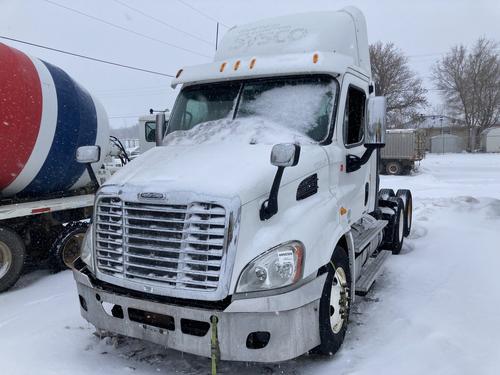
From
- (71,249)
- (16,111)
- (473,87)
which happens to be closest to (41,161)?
(16,111)

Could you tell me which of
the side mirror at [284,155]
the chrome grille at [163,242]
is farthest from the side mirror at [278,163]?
the chrome grille at [163,242]

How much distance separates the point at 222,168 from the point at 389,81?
45.4m

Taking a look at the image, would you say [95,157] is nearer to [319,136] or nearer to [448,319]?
[319,136]

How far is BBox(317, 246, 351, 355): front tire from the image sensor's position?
3.61 meters

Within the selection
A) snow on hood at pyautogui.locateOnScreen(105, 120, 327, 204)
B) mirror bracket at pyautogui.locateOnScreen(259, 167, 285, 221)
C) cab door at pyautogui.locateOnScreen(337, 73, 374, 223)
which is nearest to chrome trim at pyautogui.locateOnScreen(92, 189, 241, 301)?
snow on hood at pyautogui.locateOnScreen(105, 120, 327, 204)

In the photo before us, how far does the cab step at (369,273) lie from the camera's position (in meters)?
4.56

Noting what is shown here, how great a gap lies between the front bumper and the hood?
0.79 meters

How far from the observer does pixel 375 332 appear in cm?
437

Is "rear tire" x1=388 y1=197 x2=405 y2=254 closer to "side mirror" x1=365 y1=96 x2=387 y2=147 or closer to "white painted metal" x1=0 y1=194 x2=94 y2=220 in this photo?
"side mirror" x1=365 y1=96 x2=387 y2=147

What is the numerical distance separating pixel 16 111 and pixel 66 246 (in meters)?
2.19

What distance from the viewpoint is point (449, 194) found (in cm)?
1416

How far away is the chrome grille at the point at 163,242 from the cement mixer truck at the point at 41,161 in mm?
2198

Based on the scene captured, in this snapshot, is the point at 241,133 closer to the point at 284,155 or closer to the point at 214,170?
the point at 214,170

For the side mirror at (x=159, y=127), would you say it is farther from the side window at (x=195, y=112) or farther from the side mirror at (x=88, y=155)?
the side mirror at (x=88, y=155)
